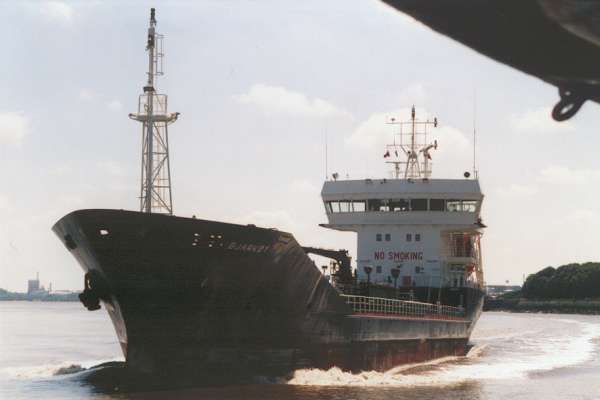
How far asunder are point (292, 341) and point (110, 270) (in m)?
4.94

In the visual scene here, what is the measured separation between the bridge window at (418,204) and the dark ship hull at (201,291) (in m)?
13.3

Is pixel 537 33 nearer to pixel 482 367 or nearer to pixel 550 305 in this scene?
pixel 482 367

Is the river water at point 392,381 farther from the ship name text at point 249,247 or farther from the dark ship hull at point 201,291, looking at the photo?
the ship name text at point 249,247

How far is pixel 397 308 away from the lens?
28031 mm

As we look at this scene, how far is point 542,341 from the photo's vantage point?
54188 millimetres

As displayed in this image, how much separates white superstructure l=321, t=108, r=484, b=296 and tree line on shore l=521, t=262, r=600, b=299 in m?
120

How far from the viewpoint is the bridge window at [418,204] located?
34.3m

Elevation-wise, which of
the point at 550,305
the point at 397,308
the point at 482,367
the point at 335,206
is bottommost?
the point at 550,305

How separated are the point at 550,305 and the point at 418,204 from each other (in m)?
121

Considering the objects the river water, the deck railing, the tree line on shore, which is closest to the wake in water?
the river water

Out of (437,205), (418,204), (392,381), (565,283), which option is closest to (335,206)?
(418,204)

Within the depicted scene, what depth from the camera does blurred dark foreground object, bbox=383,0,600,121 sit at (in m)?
3.46

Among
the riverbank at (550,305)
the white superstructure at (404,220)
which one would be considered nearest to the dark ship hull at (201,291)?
the white superstructure at (404,220)

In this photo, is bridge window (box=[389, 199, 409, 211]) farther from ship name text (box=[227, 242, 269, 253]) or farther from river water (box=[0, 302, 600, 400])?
ship name text (box=[227, 242, 269, 253])
